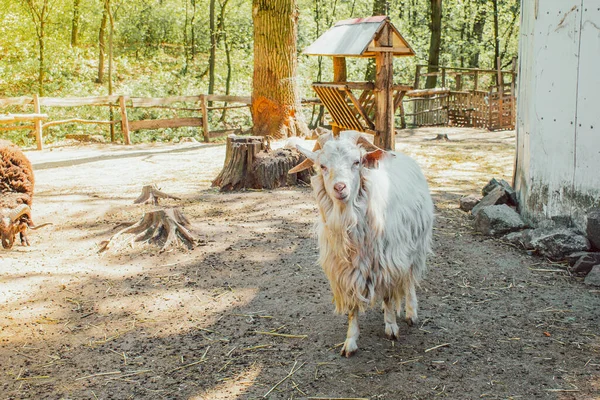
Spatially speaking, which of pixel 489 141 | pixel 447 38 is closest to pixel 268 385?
pixel 489 141

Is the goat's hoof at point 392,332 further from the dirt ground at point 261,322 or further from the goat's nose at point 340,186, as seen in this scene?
the goat's nose at point 340,186

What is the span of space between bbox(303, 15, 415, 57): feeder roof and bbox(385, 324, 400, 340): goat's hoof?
6.06m

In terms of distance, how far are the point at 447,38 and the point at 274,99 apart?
Result: 21.6 metres

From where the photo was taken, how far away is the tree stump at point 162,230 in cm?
596

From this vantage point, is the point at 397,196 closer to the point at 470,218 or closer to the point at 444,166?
the point at 470,218

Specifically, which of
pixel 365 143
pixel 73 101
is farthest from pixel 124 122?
pixel 365 143

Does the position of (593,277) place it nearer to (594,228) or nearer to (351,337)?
(594,228)

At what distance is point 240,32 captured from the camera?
25547mm

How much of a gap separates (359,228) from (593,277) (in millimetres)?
2508

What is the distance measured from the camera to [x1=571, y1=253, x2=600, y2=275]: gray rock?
5.11 m

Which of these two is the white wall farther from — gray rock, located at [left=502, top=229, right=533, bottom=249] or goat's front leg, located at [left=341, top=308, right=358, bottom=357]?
goat's front leg, located at [left=341, top=308, right=358, bottom=357]

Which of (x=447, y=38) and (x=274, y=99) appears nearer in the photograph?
(x=274, y=99)

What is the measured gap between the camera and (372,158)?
365 centimetres

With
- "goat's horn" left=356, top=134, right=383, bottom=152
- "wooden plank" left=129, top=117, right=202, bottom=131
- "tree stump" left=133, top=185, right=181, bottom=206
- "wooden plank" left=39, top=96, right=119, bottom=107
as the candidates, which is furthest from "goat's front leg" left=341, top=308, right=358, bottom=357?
"wooden plank" left=129, top=117, right=202, bottom=131
